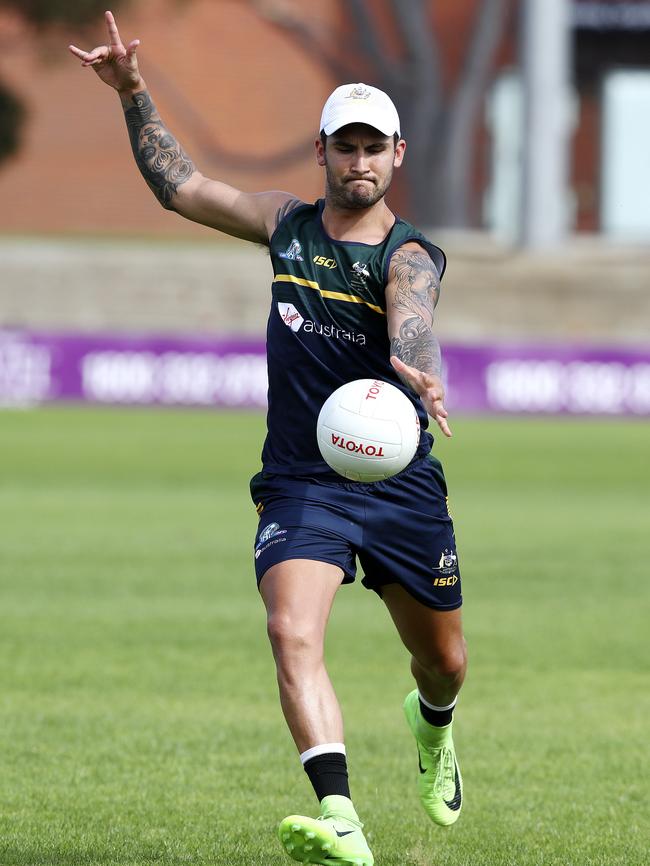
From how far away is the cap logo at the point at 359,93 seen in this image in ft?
20.2

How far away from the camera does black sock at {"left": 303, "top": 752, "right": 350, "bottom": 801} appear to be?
18.2ft

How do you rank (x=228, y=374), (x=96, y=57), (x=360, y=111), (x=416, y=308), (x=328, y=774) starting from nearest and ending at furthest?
(x=328, y=774)
(x=416, y=308)
(x=360, y=111)
(x=96, y=57)
(x=228, y=374)

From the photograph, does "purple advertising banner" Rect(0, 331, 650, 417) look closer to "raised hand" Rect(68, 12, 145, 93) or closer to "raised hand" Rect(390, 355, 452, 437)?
"raised hand" Rect(68, 12, 145, 93)

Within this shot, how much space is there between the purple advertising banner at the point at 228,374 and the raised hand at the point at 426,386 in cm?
2250

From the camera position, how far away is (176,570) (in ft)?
44.4

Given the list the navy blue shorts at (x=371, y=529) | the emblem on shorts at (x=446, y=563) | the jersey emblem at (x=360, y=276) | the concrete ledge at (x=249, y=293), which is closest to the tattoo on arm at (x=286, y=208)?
the jersey emblem at (x=360, y=276)

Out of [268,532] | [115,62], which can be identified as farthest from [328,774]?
[115,62]

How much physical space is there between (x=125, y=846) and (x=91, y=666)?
3726mm

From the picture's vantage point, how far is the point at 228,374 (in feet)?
94.7

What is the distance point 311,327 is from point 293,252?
0.99 feet

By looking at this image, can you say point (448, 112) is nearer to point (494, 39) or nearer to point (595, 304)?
point (494, 39)

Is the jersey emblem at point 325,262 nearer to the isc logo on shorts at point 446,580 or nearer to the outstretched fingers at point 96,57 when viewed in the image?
the isc logo on shorts at point 446,580

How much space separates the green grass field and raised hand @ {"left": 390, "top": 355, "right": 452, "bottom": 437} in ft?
5.43

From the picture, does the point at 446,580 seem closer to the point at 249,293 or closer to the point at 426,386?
the point at 426,386
